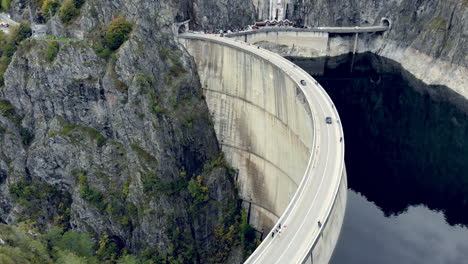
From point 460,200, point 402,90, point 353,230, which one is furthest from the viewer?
point 402,90

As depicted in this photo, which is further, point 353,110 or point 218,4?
point 218,4

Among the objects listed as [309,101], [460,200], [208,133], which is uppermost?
[309,101]

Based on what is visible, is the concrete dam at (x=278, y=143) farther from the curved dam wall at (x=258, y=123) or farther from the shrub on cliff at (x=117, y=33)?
the shrub on cliff at (x=117, y=33)

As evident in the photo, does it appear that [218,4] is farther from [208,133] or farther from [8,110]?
[8,110]

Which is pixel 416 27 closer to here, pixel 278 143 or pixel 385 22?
pixel 385 22

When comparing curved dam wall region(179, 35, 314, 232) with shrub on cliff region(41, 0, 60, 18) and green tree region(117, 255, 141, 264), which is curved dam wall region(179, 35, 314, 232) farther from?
shrub on cliff region(41, 0, 60, 18)

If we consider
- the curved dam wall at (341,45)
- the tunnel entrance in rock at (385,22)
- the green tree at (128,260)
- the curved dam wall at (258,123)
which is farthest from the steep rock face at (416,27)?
the green tree at (128,260)

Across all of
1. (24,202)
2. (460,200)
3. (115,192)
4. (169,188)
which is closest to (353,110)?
(460,200)
